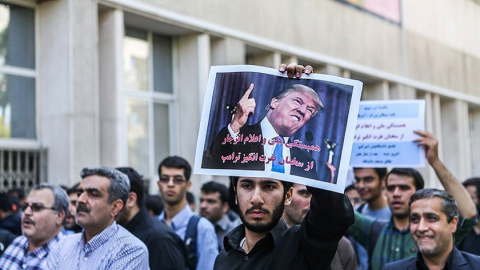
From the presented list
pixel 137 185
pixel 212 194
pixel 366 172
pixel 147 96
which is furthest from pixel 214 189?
pixel 147 96

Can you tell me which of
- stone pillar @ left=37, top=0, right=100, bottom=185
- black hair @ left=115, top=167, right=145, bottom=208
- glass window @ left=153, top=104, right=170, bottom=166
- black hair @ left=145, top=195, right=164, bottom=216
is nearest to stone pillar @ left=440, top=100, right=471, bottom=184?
glass window @ left=153, top=104, right=170, bottom=166

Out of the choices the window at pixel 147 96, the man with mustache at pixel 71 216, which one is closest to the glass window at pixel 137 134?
the window at pixel 147 96

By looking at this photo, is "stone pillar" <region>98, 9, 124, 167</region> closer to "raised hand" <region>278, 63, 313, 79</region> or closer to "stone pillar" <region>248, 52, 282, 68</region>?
"stone pillar" <region>248, 52, 282, 68</region>

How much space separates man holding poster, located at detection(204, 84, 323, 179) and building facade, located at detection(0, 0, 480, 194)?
9.58 metres

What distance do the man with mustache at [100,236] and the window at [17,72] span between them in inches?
329

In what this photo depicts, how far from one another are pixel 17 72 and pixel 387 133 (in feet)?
29.0

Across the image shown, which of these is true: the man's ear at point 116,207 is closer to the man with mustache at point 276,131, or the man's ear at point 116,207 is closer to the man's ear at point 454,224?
the man with mustache at point 276,131

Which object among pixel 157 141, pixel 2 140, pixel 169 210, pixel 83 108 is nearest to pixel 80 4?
pixel 83 108

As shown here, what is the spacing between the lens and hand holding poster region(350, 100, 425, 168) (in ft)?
19.0

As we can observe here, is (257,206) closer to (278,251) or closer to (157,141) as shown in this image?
(278,251)

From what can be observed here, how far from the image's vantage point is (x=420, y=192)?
4.87 metres

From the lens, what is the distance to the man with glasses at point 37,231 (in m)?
5.59

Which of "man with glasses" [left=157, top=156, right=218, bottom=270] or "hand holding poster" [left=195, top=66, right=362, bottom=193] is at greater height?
"hand holding poster" [left=195, top=66, right=362, bottom=193]

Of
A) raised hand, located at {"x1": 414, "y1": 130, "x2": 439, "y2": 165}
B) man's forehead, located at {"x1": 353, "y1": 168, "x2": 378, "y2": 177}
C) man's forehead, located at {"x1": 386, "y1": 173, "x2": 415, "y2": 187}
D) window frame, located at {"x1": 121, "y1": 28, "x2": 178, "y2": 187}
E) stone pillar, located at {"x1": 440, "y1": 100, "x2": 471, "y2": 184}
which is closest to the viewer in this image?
raised hand, located at {"x1": 414, "y1": 130, "x2": 439, "y2": 165}
